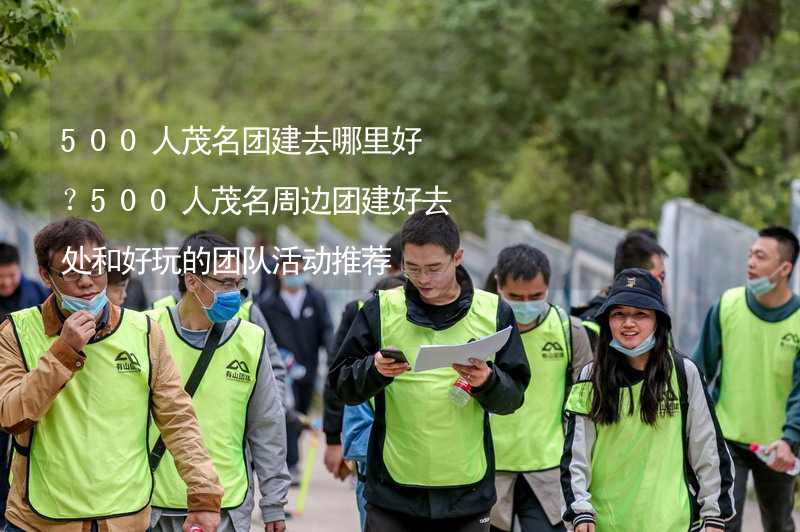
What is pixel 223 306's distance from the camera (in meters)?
6.46

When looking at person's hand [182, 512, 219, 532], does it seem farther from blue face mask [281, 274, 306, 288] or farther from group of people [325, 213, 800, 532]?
blue face mask [281, 274, 306, 288]

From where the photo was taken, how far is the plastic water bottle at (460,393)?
5.86m

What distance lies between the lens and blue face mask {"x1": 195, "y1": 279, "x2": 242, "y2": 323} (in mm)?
6465


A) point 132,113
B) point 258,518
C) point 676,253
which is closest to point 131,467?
point 258,518

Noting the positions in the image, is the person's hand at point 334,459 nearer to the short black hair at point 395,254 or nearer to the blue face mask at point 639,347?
the short black hair at point 395,254

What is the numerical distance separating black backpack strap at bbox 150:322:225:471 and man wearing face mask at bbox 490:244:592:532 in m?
1.61

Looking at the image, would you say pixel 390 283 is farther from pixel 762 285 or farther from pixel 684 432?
pixel 684 432

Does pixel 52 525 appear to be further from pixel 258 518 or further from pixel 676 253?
pixel 676 253

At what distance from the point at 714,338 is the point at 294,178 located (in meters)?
28.5

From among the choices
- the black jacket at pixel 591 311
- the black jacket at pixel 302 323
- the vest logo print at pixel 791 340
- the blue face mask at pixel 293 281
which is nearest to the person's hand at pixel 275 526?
the black jacket at pixel 591 311

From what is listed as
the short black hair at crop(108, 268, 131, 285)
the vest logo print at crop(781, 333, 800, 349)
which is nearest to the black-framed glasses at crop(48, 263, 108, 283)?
the short black hair at crop(108, 268, 131, 285)

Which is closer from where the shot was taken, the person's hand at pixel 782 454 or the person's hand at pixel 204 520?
the person's hand at pixel 204 520

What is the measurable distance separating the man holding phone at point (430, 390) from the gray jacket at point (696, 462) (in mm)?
315

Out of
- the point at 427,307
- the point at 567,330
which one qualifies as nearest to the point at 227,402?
the point at 427,307
